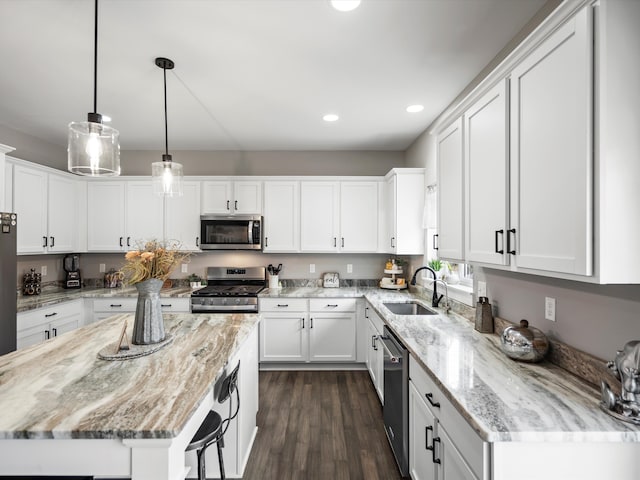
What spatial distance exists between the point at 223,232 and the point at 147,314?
2.27m

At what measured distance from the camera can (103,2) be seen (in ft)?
5.34

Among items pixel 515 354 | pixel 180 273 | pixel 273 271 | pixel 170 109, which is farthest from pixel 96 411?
pixel 180 273

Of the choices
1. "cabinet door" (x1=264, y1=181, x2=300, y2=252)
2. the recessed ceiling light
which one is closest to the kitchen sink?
"cabinet door" (x1=264, y1=181, x2=300, y2=252)

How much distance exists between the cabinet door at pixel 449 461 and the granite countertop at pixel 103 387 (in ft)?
3.28

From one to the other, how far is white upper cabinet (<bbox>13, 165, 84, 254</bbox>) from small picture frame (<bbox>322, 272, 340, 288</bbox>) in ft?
10.2

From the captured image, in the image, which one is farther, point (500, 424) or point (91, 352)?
point (91, 352)

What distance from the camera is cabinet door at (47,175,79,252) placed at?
362cm

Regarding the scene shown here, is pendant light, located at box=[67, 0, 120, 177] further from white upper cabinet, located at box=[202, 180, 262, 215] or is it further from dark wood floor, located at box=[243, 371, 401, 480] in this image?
white upper cabinet, located at box=[202, 180, 262, 215]

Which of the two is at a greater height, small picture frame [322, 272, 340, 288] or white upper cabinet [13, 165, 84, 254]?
white upper cabinet [13, 165, 84, 254]

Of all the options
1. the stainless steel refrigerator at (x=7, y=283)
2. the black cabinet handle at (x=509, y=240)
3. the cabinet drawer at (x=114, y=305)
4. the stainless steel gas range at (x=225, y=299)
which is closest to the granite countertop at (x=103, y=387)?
the stainless steel refrigerator at (x=7, y=283)

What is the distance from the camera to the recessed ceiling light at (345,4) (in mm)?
1595

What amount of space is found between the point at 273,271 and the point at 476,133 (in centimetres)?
296

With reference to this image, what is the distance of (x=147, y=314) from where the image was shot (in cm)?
177

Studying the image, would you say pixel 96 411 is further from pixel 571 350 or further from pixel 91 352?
pixel 571 350
